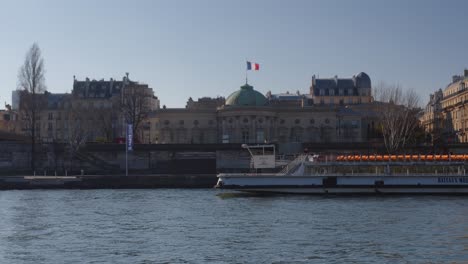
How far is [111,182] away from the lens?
88.1 metres

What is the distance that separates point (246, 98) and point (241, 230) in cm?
10785

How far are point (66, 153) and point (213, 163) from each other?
2107 cm

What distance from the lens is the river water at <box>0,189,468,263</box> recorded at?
3488cm

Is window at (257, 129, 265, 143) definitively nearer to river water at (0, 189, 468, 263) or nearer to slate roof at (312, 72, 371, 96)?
slate roof at (312, 72, 371, 96)

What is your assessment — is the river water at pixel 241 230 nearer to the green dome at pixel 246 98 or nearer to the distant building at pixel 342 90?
the green dome at pixel 246 98

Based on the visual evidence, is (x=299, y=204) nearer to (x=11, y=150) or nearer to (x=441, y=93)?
(x=11, y=150)

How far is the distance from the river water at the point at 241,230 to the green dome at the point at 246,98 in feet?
283

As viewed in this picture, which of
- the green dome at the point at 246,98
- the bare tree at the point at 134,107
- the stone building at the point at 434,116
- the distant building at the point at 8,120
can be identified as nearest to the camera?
the bare tree at the point at 134,107

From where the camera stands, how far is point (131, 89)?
155375 millimetres

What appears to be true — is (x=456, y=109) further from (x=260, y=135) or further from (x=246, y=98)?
(x=246, y=98)

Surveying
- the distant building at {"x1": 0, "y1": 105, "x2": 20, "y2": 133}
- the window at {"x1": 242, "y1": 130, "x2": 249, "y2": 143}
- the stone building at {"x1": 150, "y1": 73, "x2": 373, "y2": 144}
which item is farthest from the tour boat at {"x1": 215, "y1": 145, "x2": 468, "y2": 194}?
the distant building at {"x1": 0, "y1": 105, "x2": 20, "y2": 133}

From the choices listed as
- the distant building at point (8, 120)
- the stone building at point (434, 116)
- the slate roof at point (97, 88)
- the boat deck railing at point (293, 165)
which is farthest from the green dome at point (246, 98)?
the boat deck railing at point (293, 165)

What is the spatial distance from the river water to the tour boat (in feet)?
7.56

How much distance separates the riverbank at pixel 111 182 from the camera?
284ft
